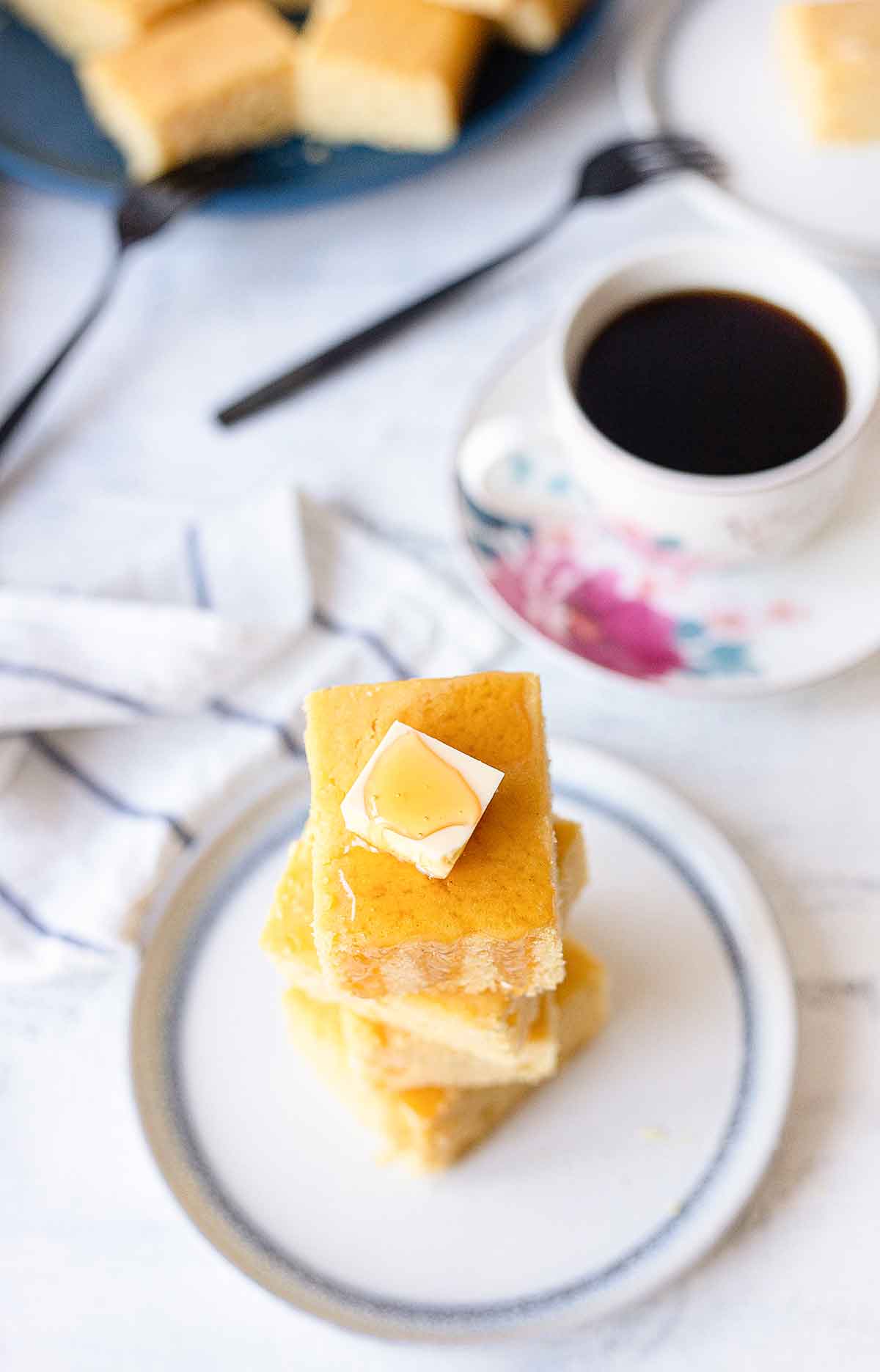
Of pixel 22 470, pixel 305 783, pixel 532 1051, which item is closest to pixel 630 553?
pixel 305 783

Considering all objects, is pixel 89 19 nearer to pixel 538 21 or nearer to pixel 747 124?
pixel 538 21

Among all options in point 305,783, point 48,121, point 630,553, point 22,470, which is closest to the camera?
point 305,783

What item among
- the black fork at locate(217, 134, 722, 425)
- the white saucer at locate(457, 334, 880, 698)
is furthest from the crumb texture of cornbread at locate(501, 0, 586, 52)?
the white saucer at locate(457, 334, 880, 698)

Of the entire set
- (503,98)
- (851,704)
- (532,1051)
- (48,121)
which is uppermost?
(48,121)

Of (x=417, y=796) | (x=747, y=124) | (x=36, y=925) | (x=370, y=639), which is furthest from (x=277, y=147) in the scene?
(x=417, y=796)

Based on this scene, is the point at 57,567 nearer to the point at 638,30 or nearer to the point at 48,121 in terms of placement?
the point at 48,121

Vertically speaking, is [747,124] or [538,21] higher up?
[538,21]

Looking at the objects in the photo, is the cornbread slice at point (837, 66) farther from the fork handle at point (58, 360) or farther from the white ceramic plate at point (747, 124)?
the fork handle at point (58, 360)

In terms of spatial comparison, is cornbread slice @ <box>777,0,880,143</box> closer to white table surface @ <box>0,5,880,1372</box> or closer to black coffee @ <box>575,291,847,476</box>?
white table surface @ <box>0,5,880,1372</box>
